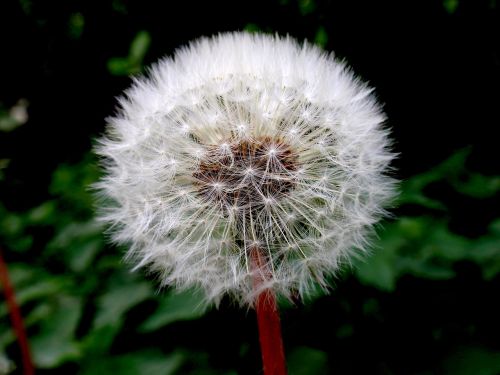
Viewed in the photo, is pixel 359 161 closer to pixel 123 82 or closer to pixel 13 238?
pixel 13 238

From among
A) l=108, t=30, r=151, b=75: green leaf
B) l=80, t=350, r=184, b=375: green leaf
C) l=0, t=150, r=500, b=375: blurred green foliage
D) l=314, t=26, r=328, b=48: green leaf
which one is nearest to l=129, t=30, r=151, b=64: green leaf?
l=108, t=30, r=151, b=75: green leaf

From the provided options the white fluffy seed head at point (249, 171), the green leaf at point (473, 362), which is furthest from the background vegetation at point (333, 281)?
the white fluffy seed head at point (249, 171)

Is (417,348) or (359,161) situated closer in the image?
(359,161)

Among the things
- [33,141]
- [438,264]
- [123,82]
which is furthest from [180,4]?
[438,264]

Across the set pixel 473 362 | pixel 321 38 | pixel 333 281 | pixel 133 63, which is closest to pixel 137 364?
pixel 333 281

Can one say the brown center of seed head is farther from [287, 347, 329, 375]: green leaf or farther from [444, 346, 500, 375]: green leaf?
[444, 346, 500, 375]: green leaf

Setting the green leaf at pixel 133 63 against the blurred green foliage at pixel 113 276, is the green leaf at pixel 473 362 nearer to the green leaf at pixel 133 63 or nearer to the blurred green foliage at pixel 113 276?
the blurred green foliage at pixel 113 276

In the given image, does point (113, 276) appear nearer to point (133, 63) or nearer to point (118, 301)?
point (118, 301)
